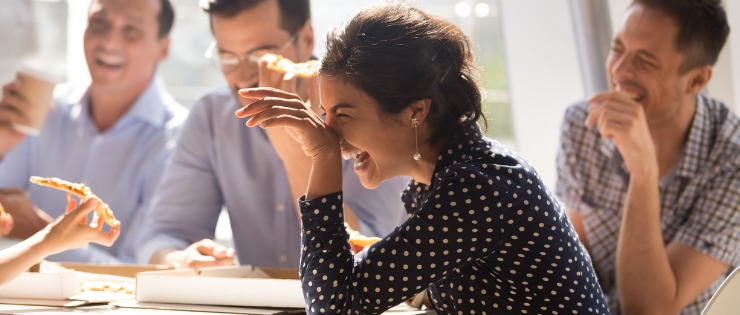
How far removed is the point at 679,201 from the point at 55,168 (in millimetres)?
2554

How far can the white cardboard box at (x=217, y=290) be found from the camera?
1.97 metres

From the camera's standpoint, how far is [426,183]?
1866 millimetres

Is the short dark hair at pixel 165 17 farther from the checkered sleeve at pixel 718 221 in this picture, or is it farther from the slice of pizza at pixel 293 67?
the checkered sleeve at pixel 718 221

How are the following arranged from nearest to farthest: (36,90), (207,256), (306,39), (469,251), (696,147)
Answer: (469,251), (207,256), (696,147), (306,39), (36,90)

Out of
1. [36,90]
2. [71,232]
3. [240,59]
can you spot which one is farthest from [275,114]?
[36,90]

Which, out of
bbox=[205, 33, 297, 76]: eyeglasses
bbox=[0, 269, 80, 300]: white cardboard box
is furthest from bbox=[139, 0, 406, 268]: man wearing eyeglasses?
bbox=[0, 269, 80, 300]: white cardboard box

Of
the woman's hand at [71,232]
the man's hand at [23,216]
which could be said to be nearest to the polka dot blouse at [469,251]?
the woman's hand at [71,232]

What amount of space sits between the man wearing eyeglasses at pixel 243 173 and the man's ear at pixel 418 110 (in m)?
1.04

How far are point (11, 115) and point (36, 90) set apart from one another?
0.23 meters

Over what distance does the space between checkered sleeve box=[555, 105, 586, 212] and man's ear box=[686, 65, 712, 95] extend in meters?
0.32

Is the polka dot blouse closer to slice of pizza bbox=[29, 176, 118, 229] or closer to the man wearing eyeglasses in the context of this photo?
slice of pizza bbox=[29, 176, 118, 229]

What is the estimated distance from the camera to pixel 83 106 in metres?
4.00

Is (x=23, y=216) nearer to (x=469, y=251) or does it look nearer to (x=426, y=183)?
(x=426, y=183)

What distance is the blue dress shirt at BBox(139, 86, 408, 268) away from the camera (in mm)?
2988
